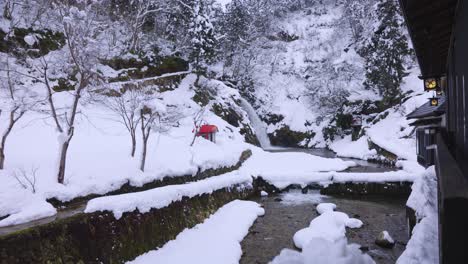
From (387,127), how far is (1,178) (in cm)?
2811

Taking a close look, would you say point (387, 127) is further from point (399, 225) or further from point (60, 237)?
point (60, 237)

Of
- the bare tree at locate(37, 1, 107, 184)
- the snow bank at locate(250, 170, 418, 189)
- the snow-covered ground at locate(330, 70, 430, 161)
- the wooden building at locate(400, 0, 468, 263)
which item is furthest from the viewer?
the snow-covered ground at locate(330, 70, 430, 161)

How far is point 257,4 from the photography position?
5269cm

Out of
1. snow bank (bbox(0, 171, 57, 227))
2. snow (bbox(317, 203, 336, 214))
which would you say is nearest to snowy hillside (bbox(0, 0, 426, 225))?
snow bank (bbox(0, 171, 57, 227))

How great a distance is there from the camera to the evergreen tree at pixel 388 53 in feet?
94.3

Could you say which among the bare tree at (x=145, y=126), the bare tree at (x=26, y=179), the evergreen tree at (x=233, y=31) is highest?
the evergreen tree at (x=233, y=31)

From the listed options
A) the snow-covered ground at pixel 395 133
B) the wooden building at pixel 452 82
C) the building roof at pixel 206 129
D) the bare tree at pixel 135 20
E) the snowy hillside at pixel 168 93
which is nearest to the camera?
the wooden building at pixel 452 82

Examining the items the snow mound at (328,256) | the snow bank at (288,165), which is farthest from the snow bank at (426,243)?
the snow bank at (288,165)

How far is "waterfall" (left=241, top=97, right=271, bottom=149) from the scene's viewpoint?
1553 inches

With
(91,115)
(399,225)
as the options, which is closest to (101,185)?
(399,225)

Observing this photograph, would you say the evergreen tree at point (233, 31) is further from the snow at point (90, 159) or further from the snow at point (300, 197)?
the snow at point (300, 197)

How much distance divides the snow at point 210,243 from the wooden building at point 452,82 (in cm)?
562

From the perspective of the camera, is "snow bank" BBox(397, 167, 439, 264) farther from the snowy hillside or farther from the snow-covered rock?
the snowy hillside

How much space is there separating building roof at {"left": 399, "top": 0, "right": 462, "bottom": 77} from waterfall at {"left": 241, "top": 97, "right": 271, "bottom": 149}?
A: 30921 millimetres
